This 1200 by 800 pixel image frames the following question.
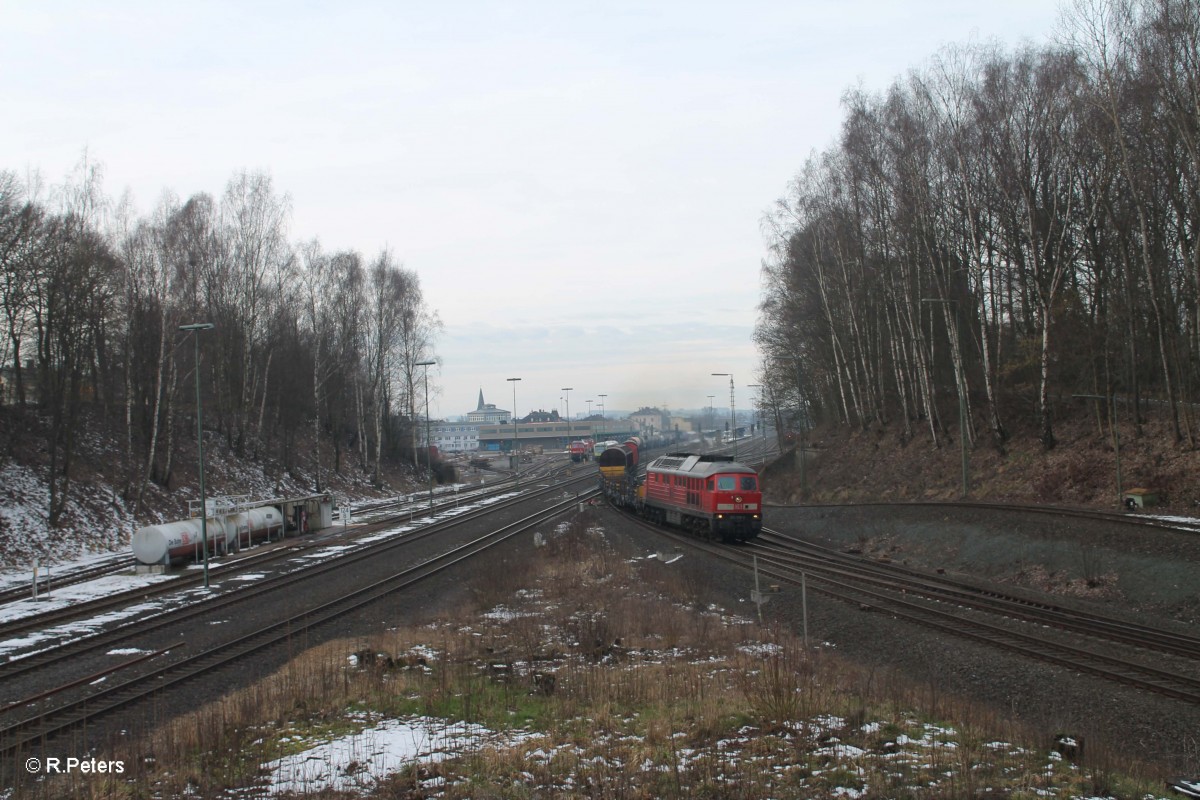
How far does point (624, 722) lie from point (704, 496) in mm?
21898

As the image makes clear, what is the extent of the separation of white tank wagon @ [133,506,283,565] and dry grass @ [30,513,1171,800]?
46.8ft

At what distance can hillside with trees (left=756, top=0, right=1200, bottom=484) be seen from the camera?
24172mm

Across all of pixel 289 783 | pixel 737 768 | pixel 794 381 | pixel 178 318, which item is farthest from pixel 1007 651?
pixel 794 381

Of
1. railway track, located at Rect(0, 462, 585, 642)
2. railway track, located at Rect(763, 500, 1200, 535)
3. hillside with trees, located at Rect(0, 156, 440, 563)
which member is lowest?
railway track, located at Rect(0, 462, 585, 642)

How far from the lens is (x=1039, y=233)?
30.5 m

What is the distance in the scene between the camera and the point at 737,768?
8.12 metres

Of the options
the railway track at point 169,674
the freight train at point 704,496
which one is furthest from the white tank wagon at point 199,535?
the freight train at point 704,496

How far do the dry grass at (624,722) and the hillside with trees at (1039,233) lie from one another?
18390mm

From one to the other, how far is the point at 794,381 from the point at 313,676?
53.9 meters

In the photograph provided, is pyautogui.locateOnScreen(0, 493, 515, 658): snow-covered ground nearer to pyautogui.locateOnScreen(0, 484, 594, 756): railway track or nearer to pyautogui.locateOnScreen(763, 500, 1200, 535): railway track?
pyautogui.locateOnScreen(0, 484, 594, 756): railway track

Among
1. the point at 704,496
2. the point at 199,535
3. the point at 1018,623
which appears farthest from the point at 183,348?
the point at 1018,623

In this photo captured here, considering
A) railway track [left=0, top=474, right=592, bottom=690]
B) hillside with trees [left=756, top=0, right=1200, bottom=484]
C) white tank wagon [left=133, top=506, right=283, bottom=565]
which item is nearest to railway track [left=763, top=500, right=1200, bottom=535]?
hillside with trees [left=756, top=0, right=1200, bottom=484]

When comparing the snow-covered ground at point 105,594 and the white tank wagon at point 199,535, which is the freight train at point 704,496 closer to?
the snow-covered ground at point 105,594

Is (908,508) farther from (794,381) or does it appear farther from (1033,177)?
(794,381)
